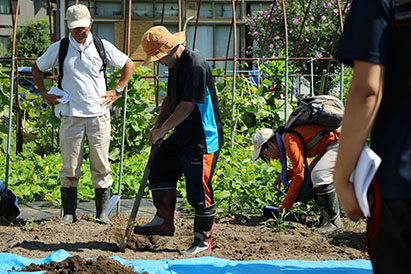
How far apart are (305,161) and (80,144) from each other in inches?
74.9

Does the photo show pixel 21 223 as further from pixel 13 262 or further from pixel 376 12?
pixel 376 12

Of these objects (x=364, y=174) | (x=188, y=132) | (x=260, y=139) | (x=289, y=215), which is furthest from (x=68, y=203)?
(x=364, y=174)

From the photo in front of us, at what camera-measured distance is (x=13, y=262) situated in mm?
3727

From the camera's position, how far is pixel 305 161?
486cm

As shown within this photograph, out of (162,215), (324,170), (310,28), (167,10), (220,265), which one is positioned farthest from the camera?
(167,10)

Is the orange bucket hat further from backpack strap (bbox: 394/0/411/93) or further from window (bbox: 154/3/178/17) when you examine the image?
window (bbox: 154/3/178/17)

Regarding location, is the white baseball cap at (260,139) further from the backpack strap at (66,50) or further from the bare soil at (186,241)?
the backpack strap at (66,50)

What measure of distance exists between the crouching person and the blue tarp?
2.99 feet

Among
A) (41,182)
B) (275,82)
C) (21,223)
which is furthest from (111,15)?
(21,223)

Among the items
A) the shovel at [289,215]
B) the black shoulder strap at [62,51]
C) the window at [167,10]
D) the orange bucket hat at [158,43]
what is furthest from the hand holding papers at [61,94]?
the window at [167,10]

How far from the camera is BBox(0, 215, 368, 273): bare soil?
410 centimetres

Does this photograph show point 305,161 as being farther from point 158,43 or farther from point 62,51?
point 62,51

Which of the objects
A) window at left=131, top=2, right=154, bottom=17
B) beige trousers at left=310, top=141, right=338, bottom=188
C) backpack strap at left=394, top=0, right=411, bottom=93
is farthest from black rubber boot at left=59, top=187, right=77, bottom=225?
window at left=131, top=2, right=154, bottom=17

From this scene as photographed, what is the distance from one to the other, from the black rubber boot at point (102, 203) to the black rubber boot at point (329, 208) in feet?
5.89
